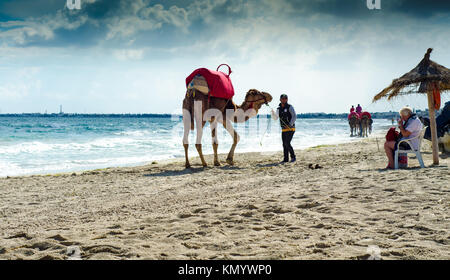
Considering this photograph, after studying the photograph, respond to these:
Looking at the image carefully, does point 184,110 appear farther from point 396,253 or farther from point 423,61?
point 396,253

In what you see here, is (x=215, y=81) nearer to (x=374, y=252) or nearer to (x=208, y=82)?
(x=208, y=82)

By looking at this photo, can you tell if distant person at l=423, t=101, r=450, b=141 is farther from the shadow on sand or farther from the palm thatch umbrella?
the shadow on sand

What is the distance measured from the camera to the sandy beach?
3.12m

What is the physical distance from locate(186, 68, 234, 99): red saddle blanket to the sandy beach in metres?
2.81

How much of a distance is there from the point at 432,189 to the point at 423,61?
4.12 m

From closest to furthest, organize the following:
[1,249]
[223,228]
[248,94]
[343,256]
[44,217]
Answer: [343,256] < [1,249] < [223,228] < [44,217] < [248,94]

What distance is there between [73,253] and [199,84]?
6.29 metres

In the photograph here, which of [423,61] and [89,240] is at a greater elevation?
[423,61]

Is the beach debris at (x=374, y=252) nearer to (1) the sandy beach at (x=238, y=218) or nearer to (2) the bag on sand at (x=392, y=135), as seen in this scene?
(1) the sandy beach at (x=238, y=218)

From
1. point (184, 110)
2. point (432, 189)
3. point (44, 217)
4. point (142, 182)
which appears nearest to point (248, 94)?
point (184, 110)

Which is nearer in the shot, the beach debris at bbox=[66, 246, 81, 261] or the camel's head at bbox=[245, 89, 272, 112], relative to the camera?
the beach debris at bbox=[66, 246, 81, 261]

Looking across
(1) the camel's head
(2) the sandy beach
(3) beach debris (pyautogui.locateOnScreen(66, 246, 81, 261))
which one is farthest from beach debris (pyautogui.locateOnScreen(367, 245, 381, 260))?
(1) the camel's head

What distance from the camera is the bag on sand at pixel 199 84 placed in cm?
889

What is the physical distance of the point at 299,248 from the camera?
3.09m
